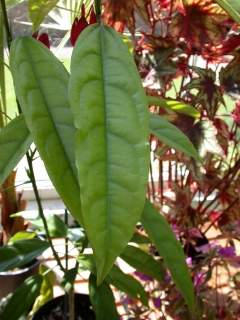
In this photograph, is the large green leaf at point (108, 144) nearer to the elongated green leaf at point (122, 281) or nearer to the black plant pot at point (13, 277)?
the elongated green leaf at point (122, 281)

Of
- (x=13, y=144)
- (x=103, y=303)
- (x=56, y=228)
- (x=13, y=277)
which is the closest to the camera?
(x=13, y=144)

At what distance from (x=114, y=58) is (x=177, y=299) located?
72 cm

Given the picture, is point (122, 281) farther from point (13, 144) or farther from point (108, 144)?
point (108, 144)

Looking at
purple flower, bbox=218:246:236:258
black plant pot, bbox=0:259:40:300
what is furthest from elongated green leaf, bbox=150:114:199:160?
black plant pot, bbox=0:259:40:300

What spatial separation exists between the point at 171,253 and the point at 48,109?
0.24m

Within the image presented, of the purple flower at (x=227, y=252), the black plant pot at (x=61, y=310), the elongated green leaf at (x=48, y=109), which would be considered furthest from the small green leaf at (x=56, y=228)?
the elongated green leaf at (x=48, y=109)

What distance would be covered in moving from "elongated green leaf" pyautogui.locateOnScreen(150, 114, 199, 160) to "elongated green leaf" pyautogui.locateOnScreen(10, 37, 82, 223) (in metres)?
0.16

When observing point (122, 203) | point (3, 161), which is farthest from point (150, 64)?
point (122, 203)

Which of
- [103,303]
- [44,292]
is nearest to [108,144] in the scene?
[103,303]

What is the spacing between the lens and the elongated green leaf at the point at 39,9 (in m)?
0.57

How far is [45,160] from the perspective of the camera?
0.38m

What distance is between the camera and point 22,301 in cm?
81

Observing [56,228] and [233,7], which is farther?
[56,228]

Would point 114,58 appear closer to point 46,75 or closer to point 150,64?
point 46,75
